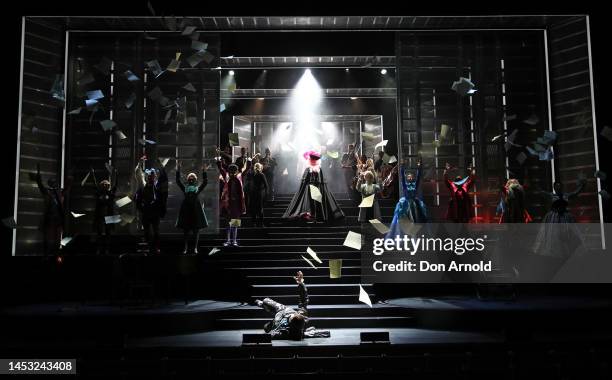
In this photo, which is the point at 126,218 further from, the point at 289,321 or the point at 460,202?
the point at 460,202

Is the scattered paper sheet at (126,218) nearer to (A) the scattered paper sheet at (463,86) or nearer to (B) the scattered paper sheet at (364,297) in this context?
(B) the scattered paper sheet at (364,297)

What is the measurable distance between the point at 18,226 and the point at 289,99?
335 inches

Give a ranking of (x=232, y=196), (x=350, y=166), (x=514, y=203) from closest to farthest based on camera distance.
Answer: (x=514, y=203)
(x=232, y=196)
(x=350, y=166)

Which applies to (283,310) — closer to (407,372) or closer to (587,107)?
(407,372)

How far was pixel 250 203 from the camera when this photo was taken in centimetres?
1079

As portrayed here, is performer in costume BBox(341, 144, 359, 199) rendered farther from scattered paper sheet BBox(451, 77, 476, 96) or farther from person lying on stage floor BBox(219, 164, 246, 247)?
person lying on stage floor BBox(219, 164, 246, 247)

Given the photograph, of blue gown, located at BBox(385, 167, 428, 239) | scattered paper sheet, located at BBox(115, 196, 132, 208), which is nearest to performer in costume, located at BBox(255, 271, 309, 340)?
blue gown, located at BBox(385, 167, 428, 239)

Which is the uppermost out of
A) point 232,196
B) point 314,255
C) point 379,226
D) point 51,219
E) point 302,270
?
point 232,196

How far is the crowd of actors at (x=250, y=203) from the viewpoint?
9.05 metres

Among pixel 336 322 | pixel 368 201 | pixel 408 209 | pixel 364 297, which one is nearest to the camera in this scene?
pixel 336 322

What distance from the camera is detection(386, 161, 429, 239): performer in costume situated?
9.19 m

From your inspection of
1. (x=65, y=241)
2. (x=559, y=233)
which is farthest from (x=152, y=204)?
(x=559, y=233)

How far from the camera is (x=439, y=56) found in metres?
11.4

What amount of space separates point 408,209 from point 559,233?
7.75ft
